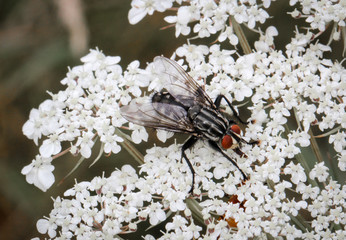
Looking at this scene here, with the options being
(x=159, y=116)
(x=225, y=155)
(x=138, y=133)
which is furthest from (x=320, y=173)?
(x=138, y=133)

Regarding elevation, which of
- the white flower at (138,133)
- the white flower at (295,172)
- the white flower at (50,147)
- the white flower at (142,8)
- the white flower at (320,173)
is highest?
the white flower at (142,8)

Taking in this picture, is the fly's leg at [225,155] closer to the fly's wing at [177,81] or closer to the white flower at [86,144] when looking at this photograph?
the fly's wing at [177,81]

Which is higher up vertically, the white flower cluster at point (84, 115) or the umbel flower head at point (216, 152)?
the white flower cluster at point (84, 115)

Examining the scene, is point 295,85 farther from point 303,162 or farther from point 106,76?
point 106,76

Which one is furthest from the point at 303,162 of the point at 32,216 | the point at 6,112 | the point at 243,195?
the point at 6,112

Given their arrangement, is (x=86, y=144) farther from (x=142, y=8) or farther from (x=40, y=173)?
(x=142, y=8)

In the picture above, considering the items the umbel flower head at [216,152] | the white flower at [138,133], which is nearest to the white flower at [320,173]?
the umbel flower head at [216,152]
